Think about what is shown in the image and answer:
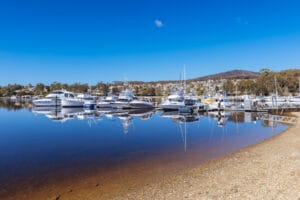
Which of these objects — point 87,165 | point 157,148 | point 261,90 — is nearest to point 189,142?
point 157,148

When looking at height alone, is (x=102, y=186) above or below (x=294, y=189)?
below

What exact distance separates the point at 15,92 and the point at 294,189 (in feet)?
666

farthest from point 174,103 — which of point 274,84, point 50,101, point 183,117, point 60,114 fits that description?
point 274,84

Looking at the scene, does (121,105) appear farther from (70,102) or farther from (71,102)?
(70,102)

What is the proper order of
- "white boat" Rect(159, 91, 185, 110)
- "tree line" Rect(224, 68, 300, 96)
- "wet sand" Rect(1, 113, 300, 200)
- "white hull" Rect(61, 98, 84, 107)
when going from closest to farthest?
1. "wet sand" Rect(1, 113, 300, 200)
2. "white boat" Rect(159, 91, 185, 110)
3. "white hull" Rect(61, 98, 84, 107)
4. "tree line" Rect(224, 68, 300, 96)

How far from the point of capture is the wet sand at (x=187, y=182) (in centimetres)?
890

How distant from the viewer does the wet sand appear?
8.90 meters

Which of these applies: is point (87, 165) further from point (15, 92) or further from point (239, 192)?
point (15, 92)

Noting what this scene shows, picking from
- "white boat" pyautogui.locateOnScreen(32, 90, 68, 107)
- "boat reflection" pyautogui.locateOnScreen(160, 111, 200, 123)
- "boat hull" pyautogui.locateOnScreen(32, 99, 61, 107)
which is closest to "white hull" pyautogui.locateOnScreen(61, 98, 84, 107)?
"white boat" pyautogui.locateOnScreen(32, 90, 68, 107)

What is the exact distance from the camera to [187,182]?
34.4 feet

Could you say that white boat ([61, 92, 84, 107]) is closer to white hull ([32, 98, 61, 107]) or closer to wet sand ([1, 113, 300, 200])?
white hull ([32, 98, 61, 107])

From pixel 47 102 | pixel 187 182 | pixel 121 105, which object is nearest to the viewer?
pixel 187 182

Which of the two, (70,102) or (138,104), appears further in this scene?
(70,102)

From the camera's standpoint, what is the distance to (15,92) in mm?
182875
